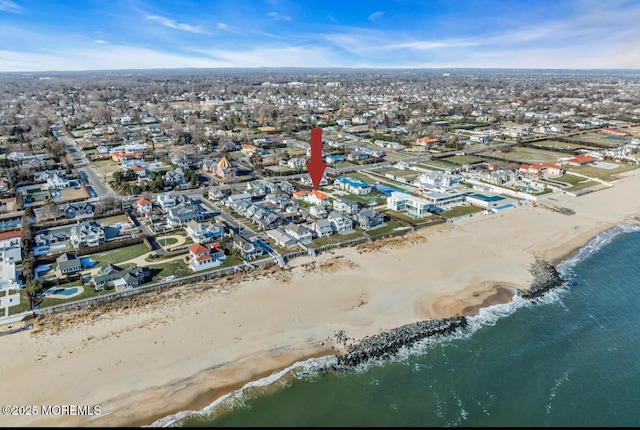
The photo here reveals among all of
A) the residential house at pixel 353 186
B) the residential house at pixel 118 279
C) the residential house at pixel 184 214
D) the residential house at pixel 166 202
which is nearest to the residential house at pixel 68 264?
the residential house at pixel 118 279

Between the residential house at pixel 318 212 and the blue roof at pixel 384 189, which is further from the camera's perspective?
the blue roof at pixel 384 189

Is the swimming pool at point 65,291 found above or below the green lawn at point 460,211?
above

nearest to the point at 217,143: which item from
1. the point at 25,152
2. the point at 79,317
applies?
the point at 25,152

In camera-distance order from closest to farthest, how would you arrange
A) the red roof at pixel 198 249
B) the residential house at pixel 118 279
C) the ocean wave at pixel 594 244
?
the residential house at pixel 118 279
the red roof at pixel 198 249
the ocean wave at pixel 594 244

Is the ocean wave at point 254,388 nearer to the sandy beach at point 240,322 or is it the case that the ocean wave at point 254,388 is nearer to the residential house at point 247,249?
the sandy beach at point 240,322

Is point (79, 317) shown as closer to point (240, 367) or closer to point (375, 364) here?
point (240, 367)

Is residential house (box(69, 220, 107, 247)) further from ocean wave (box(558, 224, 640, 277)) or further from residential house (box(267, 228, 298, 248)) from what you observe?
ocean wave (box(558, 224, 640, 277))

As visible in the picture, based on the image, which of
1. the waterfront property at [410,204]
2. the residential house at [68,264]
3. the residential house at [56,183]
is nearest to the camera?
the residential house at [68,264]

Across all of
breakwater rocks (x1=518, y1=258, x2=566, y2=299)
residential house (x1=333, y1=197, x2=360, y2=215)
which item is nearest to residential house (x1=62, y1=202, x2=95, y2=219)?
residential house (x1=333, y1=197, x2=360, y2=215)

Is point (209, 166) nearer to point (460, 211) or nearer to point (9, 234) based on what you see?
point (9, 234)
